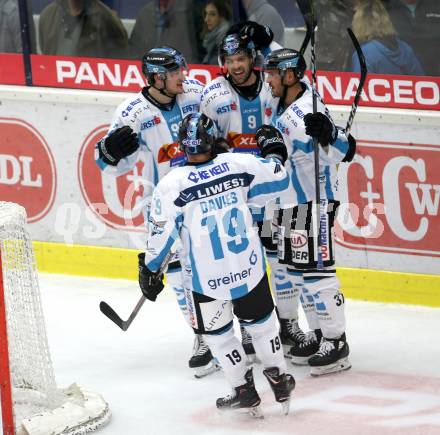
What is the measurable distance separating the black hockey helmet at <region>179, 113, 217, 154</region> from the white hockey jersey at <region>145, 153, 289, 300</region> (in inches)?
2.8

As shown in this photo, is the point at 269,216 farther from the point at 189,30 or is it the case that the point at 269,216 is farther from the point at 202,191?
the point at 189,30

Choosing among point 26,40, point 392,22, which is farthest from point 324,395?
point 26,40

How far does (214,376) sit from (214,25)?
2.42 m

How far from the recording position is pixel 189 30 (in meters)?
7.65

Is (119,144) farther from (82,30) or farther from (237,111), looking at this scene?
(82,30)

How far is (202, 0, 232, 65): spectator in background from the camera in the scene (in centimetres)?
748

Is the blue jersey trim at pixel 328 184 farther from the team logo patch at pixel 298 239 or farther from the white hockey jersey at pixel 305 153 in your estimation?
the team logo patch at pixel 298 239

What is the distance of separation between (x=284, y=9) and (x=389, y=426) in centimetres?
290

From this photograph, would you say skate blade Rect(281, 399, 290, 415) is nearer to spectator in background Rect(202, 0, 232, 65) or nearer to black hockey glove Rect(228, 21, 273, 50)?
black hockey glove Rect(228, 21, 273, 50)

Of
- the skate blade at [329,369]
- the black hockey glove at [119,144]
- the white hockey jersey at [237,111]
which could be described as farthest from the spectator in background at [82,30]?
the skate blade at [329,369]

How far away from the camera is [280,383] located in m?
5.37

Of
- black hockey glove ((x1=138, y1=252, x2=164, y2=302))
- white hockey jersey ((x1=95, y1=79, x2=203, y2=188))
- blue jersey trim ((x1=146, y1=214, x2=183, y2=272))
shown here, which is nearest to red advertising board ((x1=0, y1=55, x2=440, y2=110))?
white hockey jersey ((x1=95, y1=79, x2=203, y2=188))

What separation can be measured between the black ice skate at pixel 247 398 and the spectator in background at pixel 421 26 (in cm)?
237

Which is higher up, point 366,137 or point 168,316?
point 366,137
